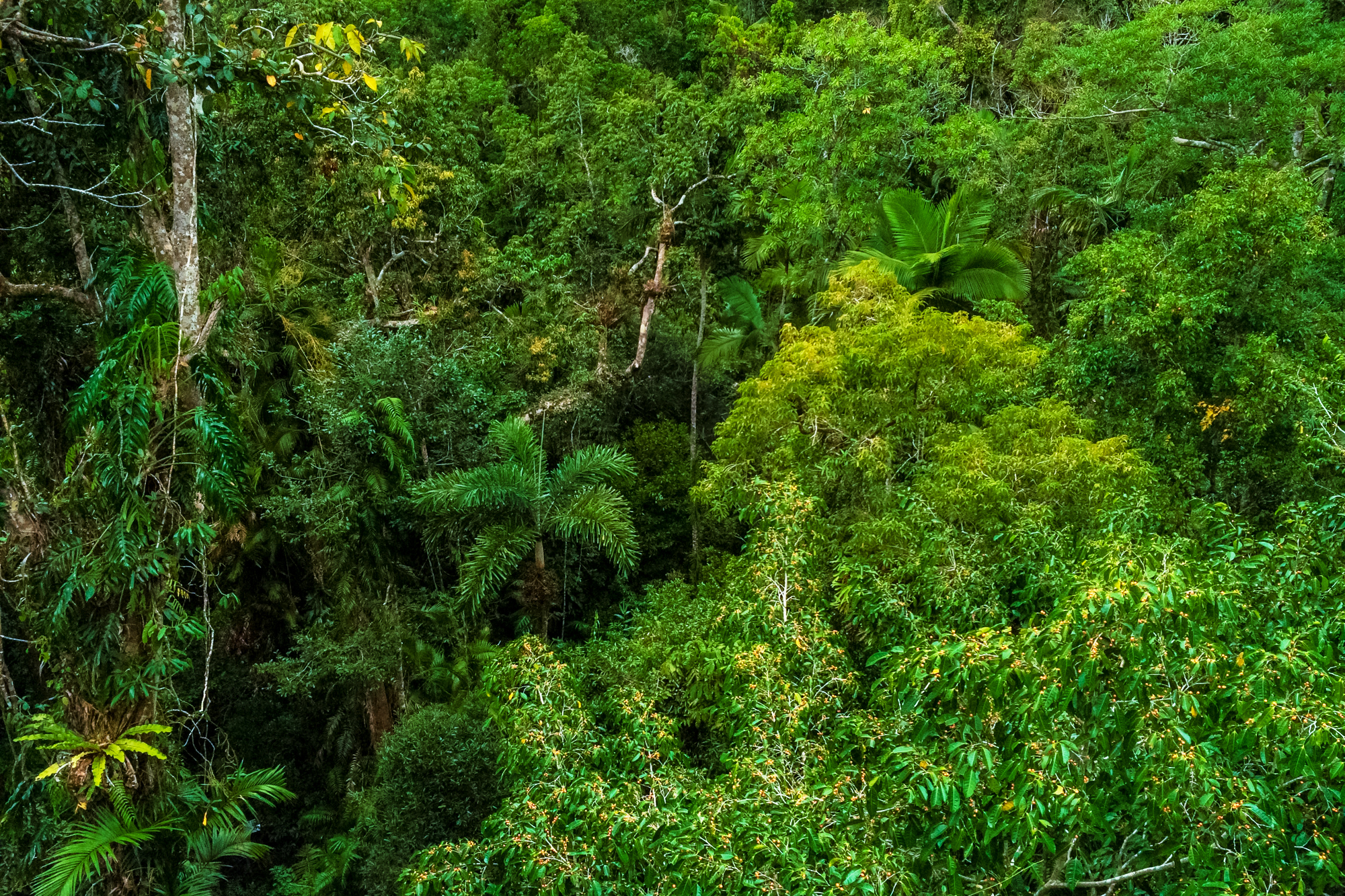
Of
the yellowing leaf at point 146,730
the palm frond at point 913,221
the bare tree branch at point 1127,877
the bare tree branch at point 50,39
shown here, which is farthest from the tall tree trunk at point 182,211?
the palm frond at point 913,221

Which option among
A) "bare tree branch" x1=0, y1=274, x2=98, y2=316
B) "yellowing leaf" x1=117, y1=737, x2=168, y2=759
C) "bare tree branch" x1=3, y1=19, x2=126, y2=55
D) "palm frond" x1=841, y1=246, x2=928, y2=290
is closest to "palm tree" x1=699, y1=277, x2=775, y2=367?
"palm frond" x1=841, y1=246, x2=928, y2=290

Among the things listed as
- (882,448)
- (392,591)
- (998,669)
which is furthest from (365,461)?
(998,669)

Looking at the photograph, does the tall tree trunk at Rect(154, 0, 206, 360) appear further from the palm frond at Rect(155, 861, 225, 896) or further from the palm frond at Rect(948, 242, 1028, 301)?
the palm frond at Rect(948, 242, 1028, 301)

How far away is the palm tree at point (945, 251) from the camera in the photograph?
10.0 meters

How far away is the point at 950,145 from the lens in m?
11.1

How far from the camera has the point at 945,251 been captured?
9.93 meters

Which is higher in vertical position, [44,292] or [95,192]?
[95,192]

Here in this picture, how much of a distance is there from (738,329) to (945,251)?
372 centimetres

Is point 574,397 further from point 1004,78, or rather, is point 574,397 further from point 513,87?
point 1004,78

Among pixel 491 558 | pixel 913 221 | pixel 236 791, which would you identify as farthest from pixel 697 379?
pixel 236 791

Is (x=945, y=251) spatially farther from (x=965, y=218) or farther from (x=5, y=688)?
(x=5, y=688)

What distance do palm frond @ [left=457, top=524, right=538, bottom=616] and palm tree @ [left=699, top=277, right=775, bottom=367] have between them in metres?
4.67

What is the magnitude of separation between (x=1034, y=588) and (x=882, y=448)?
2913mm

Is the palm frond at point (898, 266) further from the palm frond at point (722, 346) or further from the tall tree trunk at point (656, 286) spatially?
the tall tree trunk at point (656, 286)
